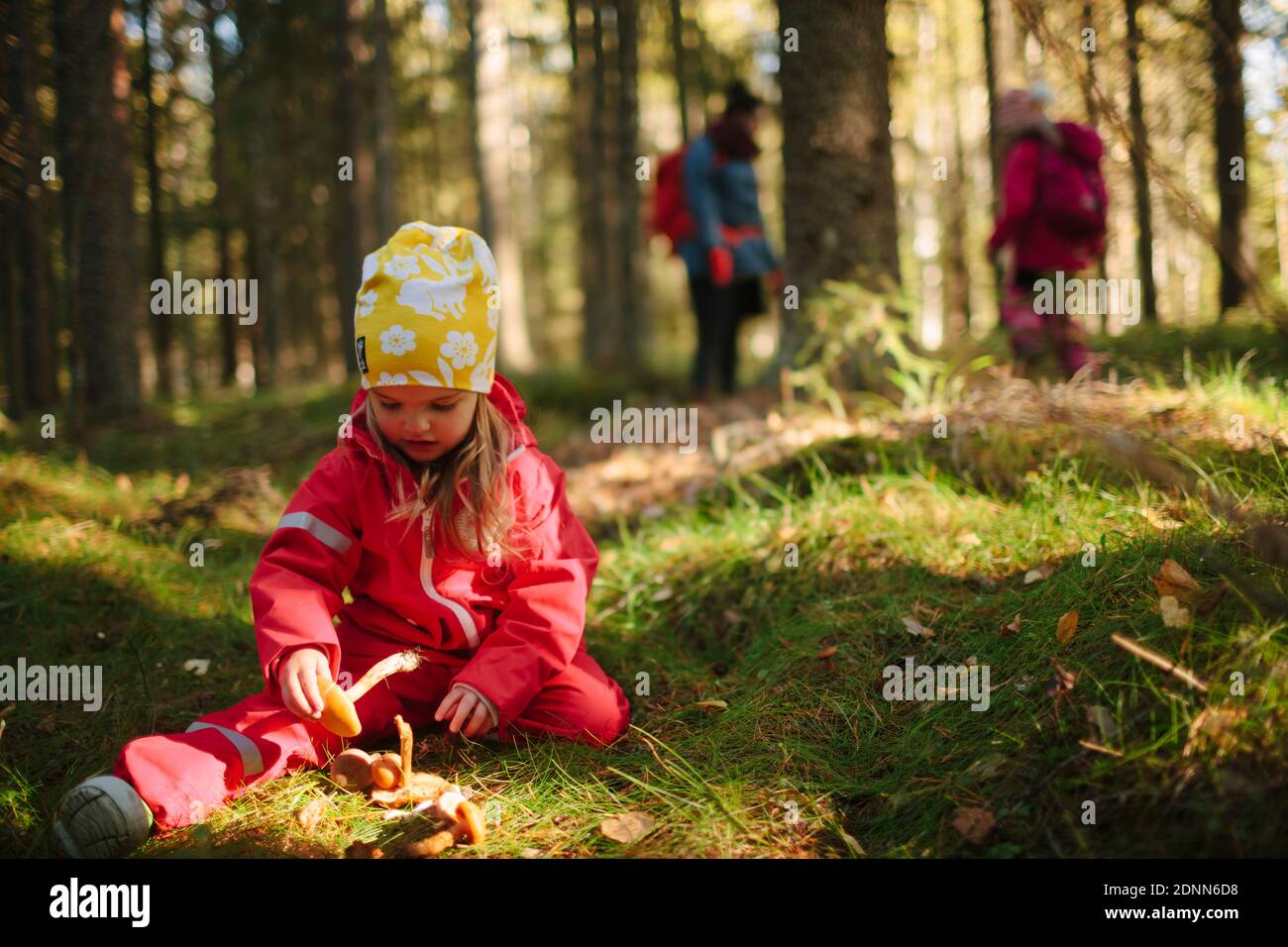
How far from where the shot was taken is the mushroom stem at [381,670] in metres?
2.50

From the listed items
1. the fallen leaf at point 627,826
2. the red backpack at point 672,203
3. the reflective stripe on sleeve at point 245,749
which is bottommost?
the fallen leaf at point 627,826

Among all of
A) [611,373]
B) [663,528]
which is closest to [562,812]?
[663,528]

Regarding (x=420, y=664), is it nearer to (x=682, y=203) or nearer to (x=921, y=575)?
(x=921, y=575)

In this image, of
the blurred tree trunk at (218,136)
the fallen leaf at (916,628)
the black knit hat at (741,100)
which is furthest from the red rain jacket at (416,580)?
the blurred tree trunk at (218,136)

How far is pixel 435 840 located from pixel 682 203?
6276 mm

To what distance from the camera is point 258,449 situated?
695cm

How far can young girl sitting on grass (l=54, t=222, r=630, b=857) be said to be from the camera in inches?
98.4

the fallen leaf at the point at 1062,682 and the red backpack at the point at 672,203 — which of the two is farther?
the red backpack at the point at 672,203

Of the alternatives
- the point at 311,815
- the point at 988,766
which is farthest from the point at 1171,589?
the point at 311,815

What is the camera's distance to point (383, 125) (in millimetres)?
11000

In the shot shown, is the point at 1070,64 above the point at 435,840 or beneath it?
above

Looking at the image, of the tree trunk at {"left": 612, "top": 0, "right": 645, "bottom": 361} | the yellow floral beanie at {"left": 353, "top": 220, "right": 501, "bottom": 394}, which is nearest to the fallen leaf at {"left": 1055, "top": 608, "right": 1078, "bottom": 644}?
the yellow floral beanie at {"left": 353, "top": 220, "right": 501, "bottom": 394}

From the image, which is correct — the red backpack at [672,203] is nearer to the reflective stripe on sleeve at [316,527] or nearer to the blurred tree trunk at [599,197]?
the blurred tree trunk at [599,197]

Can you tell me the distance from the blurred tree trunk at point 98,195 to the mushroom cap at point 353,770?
6795 millimetres
